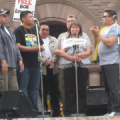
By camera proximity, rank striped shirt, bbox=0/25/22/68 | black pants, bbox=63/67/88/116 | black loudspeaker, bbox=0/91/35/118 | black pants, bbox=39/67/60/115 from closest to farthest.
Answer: black loudspeaker, bbox=0/91/35/118 < striped shirt, bbox=0/25/22/68 < black pants, bbox=63/67/88/116 < black pants, bbox=39/67/60/115

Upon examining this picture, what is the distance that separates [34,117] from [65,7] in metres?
7.22

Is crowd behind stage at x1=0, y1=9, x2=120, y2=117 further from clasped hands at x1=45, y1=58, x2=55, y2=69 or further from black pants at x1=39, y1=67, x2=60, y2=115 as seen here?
black pants at x1=39, y1=67, x2=60, y2=115

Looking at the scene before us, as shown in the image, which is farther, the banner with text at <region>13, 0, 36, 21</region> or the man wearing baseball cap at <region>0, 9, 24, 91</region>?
the banner with text at <region>13, 0, 36, 21</region>

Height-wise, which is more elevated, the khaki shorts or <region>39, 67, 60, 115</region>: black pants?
the khaki shorts

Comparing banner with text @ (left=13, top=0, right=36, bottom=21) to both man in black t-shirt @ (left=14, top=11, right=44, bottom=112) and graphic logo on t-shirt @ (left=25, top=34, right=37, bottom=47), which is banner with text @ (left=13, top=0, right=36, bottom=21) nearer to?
man in black t-shirt @ (left=14, top=11, right=44, bottom=112)

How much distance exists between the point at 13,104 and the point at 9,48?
1.13 m

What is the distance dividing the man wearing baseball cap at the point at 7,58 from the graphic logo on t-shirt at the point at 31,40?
430 mm

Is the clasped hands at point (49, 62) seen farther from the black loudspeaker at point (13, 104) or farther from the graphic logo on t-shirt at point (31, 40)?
the black loudspeaker at point (13, 104)

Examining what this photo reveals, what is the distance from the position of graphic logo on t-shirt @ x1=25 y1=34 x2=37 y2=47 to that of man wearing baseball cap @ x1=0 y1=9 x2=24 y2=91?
0.43m

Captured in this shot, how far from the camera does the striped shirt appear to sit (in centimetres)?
887

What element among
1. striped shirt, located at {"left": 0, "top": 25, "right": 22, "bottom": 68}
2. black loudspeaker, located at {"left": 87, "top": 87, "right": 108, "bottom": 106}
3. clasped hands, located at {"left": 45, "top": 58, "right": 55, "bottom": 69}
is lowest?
black loudspeaker, located at {"left": 87, "top": 87, "right": 108, "bottom": 106}

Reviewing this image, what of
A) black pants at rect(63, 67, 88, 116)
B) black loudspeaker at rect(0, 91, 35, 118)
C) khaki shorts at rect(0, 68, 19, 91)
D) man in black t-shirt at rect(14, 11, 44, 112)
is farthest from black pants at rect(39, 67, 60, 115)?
black loudspeaker at rect(0, 91, 35, 118)

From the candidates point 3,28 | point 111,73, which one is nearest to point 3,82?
point 3,28

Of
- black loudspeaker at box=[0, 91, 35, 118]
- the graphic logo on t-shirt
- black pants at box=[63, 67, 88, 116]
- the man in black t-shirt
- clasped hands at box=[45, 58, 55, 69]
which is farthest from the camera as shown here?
clasped hands at box=[45, 58, 55, 69]
